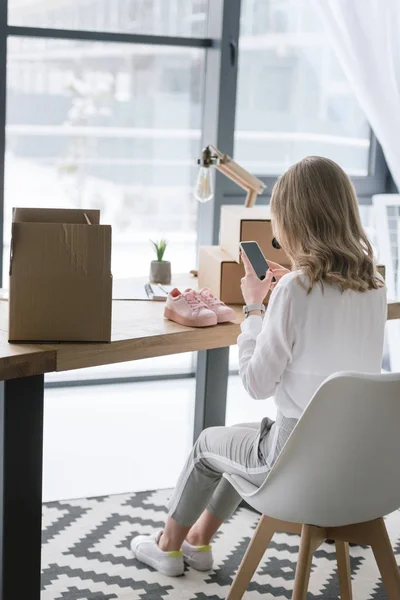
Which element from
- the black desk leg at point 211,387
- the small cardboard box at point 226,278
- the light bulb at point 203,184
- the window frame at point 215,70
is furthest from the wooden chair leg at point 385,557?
the window frame at point 215,70

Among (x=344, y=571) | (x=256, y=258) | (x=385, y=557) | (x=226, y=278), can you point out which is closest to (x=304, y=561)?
(x=385, y=557)

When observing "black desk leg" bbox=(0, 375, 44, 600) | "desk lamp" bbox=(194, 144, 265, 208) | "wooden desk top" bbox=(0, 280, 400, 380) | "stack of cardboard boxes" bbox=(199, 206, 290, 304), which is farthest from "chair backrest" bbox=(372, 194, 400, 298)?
"black desk leg" bbox=(0, 375, 44, 600)

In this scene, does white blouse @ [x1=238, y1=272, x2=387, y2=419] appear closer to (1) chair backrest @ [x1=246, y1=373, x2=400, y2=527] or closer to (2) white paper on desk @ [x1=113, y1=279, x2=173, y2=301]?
(1) chair backrest @ [x1=246, y1=373, x2=400, y2=527]

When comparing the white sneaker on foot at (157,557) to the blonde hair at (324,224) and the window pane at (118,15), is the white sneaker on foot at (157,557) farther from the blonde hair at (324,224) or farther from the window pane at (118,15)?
the window pane at (118,15)

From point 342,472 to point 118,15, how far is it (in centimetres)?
273

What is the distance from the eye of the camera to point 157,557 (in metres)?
2.54

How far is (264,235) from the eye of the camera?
8.55ft

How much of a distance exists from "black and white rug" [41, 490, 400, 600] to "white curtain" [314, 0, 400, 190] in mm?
1857

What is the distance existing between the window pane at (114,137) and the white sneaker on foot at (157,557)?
1666 mm

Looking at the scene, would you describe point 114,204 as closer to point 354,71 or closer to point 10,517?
point 354,71

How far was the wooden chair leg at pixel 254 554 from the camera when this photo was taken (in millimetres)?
2100

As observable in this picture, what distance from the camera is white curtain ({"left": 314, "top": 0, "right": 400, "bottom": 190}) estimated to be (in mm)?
3887

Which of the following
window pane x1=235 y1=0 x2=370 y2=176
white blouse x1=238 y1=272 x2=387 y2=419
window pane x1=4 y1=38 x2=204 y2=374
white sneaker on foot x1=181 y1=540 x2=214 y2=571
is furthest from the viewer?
window pane x1=235 y1=0 x2=370 y2=176

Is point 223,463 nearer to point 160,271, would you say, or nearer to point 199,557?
point 199,557
